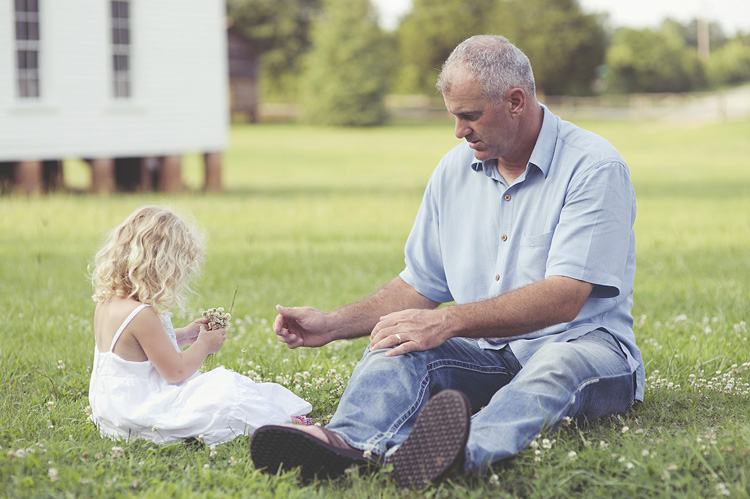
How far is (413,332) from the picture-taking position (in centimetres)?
333

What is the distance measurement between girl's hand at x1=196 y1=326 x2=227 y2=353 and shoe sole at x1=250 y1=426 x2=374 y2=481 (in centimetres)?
70

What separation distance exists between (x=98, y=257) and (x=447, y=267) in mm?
1544

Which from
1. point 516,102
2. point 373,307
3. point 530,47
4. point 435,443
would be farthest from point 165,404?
point 530,47

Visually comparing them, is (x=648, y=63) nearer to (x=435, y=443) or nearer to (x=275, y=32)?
(x=275, y=32)

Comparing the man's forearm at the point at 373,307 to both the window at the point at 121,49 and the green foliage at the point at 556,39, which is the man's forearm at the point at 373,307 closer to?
the window at the point at 121,49

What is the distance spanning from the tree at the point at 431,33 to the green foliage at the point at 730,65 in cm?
1929

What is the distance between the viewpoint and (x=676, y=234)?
9.80 metres

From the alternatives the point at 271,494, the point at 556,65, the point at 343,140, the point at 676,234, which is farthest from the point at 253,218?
the point at 556,65

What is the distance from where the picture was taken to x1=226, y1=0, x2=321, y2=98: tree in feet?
223

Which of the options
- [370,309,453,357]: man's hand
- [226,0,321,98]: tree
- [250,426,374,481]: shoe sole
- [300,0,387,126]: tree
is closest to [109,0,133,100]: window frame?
[370,309,453,357]: man's hand

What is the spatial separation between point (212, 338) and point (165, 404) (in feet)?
1.09

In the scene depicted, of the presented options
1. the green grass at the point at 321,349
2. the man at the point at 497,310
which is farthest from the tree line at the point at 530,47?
the man at the point at 497,310

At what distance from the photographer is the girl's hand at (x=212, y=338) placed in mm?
3625

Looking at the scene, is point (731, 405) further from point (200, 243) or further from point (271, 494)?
point (200, 243)
